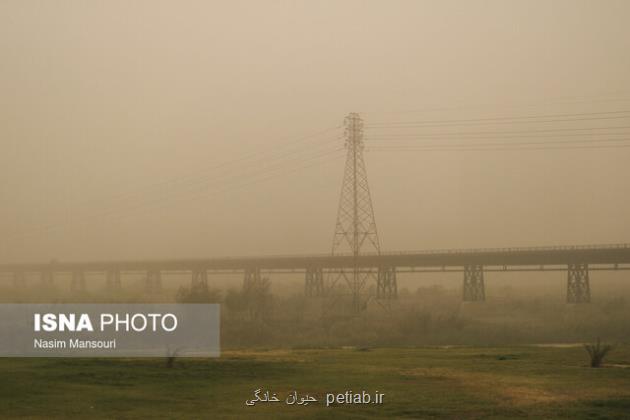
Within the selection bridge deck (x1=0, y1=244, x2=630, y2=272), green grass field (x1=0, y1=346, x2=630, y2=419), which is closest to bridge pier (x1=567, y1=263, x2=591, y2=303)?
bridge deck (x1=0, y1=244, x2=630, y2=272)

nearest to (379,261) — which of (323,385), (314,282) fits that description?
(314,282)

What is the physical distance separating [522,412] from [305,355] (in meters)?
12.9

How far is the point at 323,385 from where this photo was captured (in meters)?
20.5

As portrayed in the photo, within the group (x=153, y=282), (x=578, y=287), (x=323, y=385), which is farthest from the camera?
(x=153, y=282)

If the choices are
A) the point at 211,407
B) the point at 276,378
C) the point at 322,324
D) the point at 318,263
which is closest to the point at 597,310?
the point at 322,324

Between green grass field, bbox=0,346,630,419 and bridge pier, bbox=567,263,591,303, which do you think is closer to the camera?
green grass field, bbox=0,346,630,419

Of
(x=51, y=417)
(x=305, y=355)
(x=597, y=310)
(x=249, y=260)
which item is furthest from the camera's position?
(x=249, y=260)

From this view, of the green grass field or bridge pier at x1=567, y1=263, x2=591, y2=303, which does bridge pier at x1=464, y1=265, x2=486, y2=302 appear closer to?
bridge pier at x1=567, y1=263, x2=591, y2=303

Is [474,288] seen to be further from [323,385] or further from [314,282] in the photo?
[323,385]

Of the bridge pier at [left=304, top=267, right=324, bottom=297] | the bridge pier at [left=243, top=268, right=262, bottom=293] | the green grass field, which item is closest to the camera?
the green grass field

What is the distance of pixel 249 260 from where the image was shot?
305 ft

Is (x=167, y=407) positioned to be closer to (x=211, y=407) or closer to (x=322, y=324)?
(x=211, y=407)

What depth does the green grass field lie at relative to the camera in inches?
666

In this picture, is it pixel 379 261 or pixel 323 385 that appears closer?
pixel 323 385
